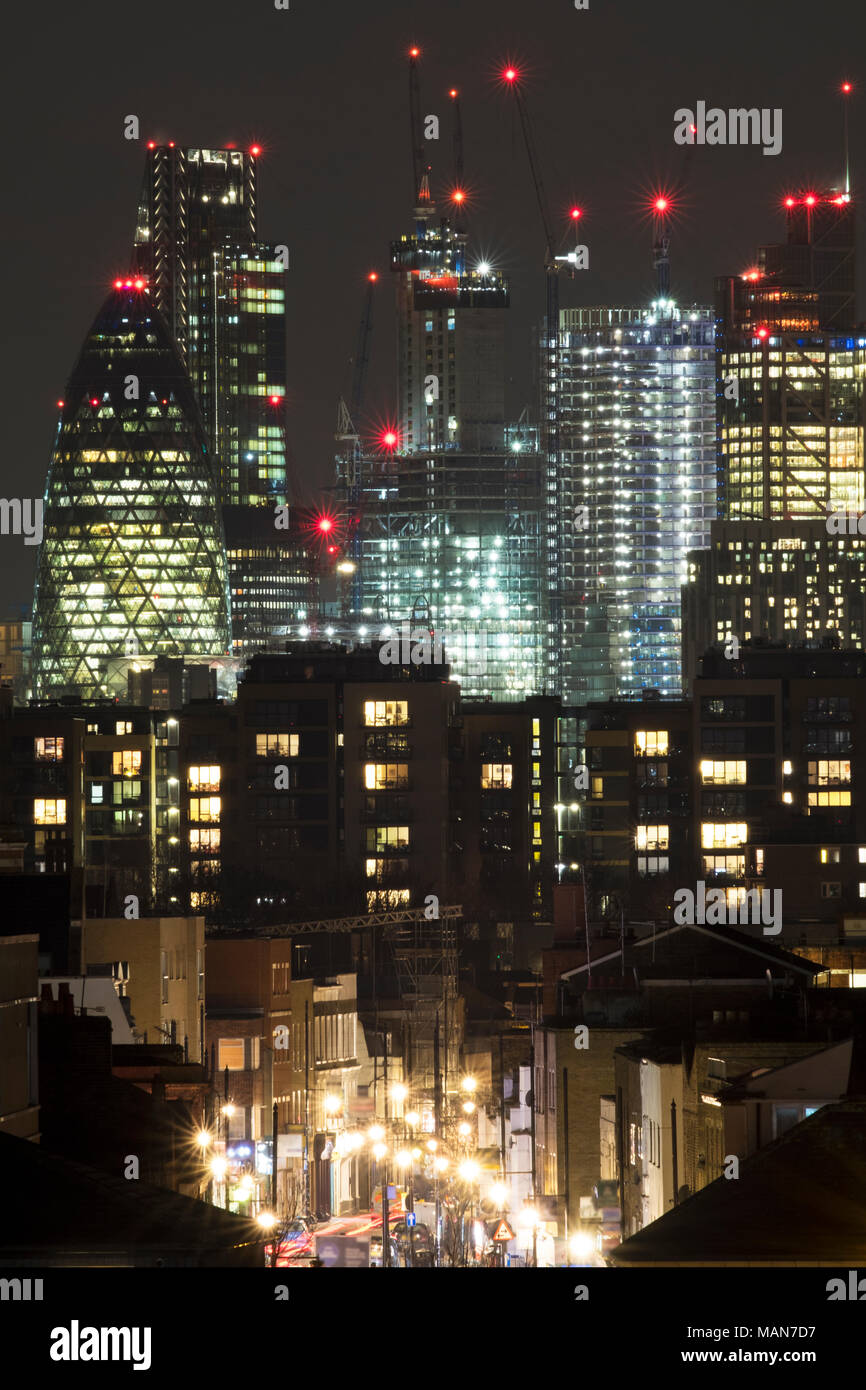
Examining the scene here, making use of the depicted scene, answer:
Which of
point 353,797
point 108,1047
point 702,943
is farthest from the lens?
point 353,797

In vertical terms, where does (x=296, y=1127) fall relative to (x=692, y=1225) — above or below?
below

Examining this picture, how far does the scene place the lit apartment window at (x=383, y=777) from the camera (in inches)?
5817

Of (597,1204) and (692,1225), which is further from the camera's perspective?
(597,1204)

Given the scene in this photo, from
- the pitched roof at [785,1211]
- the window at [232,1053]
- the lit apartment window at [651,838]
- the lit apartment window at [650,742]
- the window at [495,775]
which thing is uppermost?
the lit apartment window at [650,742]

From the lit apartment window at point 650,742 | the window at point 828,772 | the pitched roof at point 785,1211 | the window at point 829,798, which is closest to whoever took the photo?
the pitched roof at point 785,1211

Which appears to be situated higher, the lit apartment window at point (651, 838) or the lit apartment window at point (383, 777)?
the lit apartment window at point (383, 777)

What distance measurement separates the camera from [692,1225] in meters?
24.7

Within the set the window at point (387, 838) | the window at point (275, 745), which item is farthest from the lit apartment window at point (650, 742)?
the window at point (275, 745)

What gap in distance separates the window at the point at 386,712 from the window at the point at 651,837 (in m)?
13.1

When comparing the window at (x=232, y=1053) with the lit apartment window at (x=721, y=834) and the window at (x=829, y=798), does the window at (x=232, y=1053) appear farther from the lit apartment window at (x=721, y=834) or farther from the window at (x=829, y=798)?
the window at (x=829, y=798)

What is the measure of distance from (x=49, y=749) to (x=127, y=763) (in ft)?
42.4

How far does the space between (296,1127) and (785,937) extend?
40.5 ft
